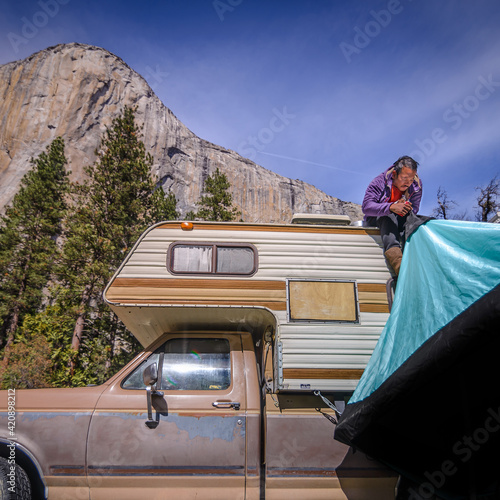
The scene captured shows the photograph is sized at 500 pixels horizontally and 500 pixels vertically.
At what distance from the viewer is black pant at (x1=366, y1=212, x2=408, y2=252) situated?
12.5ft

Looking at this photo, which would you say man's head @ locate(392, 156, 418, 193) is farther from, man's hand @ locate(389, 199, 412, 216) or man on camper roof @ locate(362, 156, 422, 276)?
man's hand @ locate(389, 199, 412, 216)

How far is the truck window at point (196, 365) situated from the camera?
3.28 m

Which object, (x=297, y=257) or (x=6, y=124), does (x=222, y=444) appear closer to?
(x=297, y=257)

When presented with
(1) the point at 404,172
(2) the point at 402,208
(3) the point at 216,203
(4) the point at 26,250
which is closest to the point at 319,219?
(2) the point at 402,208

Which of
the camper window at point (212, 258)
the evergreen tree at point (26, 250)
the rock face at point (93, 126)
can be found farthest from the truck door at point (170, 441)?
the rock face at point (93, 126)

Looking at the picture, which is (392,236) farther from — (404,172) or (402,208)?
(404,172)

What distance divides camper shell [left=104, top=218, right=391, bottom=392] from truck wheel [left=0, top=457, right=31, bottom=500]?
5.11ft

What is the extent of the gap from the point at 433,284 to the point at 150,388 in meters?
2.63

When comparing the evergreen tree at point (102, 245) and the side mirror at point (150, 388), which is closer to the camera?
the side mirror at point (150, 388)

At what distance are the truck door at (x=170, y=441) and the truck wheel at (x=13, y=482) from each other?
20.8 inches

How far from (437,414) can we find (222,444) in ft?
6.35

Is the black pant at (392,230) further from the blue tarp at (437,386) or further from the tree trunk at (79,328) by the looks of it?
the tree trunk at (79,328)

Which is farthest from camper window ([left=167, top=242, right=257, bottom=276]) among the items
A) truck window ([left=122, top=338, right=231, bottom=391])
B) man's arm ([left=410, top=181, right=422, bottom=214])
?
man's arm ([left=410, top=181, right=422, bottom=214])

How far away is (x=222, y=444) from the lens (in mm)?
2996
